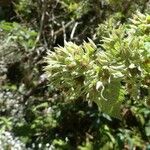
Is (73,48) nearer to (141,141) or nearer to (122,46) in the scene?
(122,46)

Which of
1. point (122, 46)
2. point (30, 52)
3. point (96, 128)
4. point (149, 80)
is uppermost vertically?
point (122, 46)

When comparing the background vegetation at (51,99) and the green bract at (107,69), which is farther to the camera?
the background vegetation at (51,99)

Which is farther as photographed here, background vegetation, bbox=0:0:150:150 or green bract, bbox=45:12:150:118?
background vegetation, bbox=0:0:150:150

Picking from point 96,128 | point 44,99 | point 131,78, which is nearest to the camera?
point 131,78

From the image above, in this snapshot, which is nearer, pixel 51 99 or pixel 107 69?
pixel 107 69

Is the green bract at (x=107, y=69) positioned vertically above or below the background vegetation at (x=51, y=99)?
above

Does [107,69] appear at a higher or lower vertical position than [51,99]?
higher

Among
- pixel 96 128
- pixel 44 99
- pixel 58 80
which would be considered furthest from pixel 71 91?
pixel 44 99

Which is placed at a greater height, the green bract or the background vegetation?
the green bract
